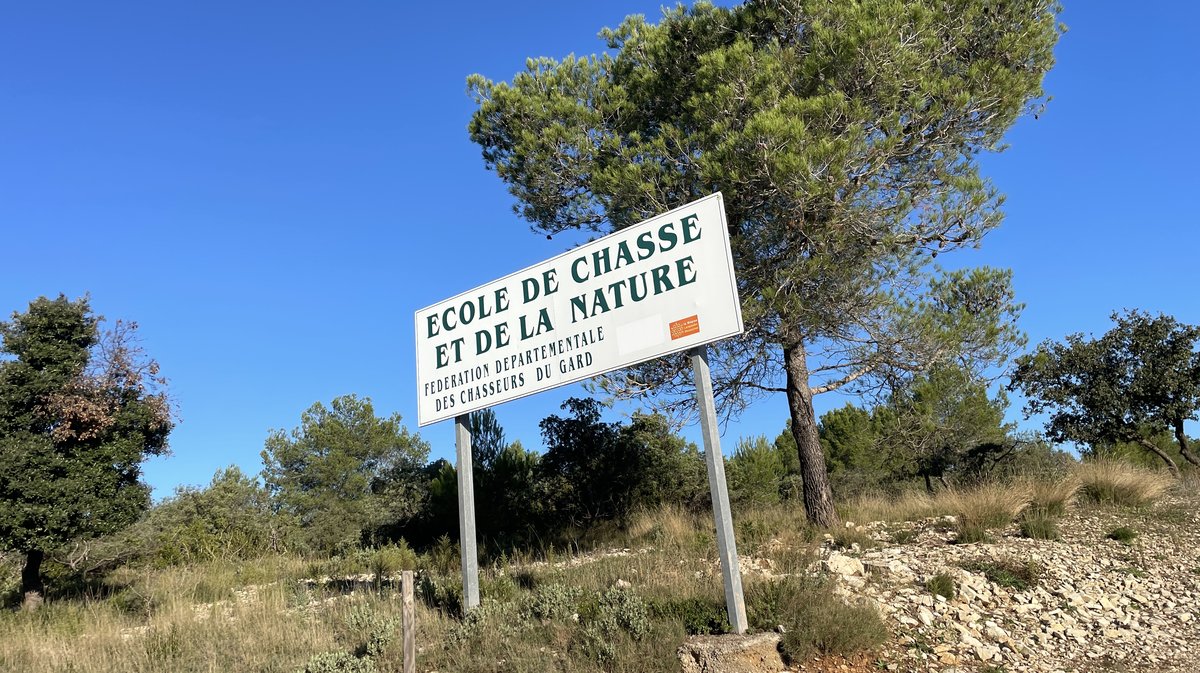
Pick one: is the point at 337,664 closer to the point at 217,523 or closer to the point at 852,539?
the point at 852,539

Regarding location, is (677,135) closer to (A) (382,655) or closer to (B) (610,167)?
(B) (610,167)

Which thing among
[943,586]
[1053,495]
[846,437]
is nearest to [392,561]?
[943,586]

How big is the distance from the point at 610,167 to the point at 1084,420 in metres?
18.8

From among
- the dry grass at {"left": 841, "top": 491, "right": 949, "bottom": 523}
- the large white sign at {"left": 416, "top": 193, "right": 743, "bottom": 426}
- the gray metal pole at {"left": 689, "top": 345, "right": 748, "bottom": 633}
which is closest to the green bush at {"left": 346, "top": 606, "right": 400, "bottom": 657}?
the large white sign at {"left": 416, "top": 193, "right": 743, "bottom": 426}

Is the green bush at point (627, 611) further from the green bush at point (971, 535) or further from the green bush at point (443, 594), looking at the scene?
the green bush at point (971, 535)

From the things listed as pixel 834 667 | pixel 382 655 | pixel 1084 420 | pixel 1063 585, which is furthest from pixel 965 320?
pixel 1084 420

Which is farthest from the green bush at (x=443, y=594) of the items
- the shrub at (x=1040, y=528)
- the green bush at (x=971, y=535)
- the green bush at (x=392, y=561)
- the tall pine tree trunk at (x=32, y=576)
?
the tall pine tree trunk at (x=32, y=576)

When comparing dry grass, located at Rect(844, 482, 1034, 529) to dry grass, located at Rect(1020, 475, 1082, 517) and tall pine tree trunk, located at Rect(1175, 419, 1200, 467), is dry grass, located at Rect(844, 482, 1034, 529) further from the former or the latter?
tall pine tree trunk, located at Rect(1175, 419, 1200, 467)

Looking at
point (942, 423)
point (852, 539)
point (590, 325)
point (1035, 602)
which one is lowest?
point (1035, 602)

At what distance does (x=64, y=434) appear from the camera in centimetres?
1188

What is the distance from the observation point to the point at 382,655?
632 centimetres

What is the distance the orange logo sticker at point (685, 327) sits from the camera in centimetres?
652

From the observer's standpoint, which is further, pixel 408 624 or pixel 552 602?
pixel 552 602

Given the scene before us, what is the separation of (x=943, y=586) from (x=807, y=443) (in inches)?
172
